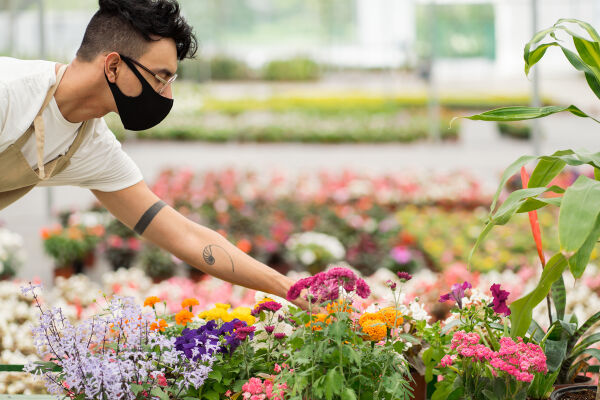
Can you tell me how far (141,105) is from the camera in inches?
82.7

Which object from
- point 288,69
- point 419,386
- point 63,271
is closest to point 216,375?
point 419,386

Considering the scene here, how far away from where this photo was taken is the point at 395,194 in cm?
776

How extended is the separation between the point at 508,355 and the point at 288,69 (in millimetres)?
23593

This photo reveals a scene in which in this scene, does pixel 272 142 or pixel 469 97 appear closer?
pixel 272 142

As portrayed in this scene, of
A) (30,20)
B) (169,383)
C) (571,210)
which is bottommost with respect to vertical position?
(169,383)

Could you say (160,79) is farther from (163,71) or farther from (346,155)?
(346,155)

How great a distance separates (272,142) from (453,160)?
4.23 m

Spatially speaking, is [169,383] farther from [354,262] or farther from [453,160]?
[453,160]

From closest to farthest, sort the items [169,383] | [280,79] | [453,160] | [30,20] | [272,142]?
[169,383] < [453,160] < [30,20] < [272,142] < [280,79]

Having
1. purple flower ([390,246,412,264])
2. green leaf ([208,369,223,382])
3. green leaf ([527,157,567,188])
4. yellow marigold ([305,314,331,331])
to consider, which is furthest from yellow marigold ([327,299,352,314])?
purple flower ([390,246,412,264])


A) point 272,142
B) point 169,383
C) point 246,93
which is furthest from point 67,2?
point 169,383

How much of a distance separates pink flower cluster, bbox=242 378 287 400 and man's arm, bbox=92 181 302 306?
1.63ft

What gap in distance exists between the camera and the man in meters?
1.93

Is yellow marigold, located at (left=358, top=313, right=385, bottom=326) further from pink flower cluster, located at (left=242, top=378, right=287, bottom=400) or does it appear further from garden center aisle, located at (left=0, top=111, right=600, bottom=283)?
garden center aisle, located at (left=0, top=111, right=600, bottom=283)
